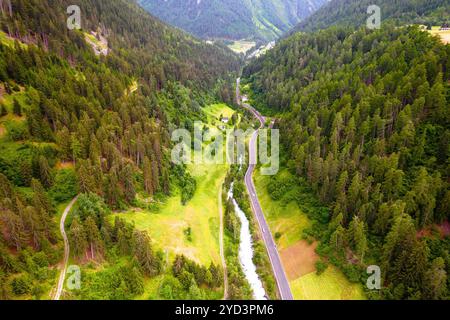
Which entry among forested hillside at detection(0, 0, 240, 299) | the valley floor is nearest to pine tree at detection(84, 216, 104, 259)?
forested hillside at detection(0, 0, 240, 299)

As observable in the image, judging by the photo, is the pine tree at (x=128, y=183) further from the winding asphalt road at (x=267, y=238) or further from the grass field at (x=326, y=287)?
the grass field at (x=326, y=287)

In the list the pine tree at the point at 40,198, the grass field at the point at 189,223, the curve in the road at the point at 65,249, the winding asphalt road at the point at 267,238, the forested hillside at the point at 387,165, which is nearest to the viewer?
the curve in the road at the point at 65,249

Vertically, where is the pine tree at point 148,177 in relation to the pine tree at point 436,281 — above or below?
above

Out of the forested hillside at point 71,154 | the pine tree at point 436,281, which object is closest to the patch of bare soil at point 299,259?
the forested hillside at point 71,154

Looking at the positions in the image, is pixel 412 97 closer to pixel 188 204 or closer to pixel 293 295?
pixel 293 295

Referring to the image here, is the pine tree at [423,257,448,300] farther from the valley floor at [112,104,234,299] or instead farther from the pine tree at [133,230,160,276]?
the pine tree at [133,230,160,276]

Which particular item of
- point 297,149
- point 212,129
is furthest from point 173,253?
point 212,129
